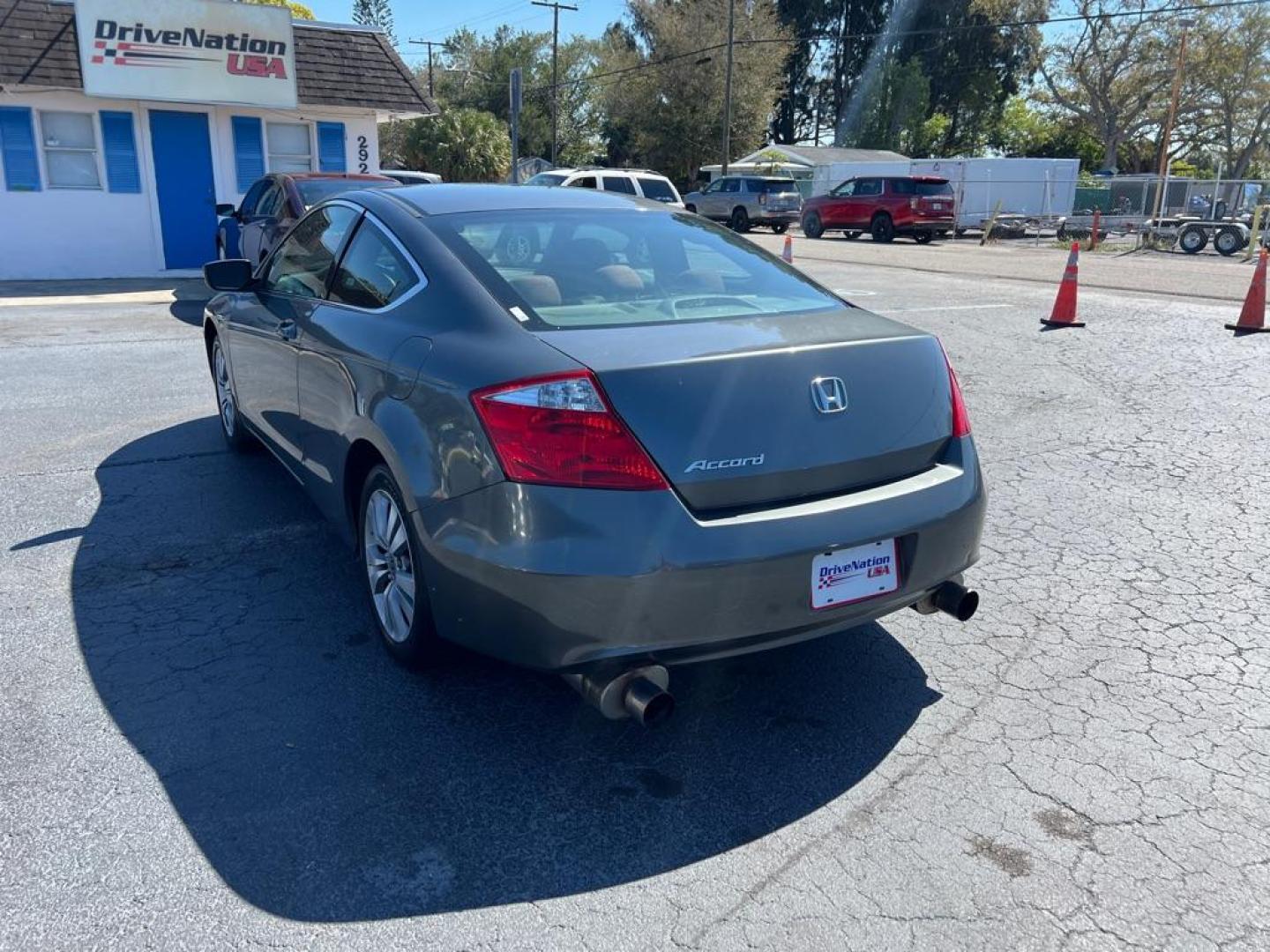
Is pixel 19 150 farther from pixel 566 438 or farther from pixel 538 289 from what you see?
pixel 566 438

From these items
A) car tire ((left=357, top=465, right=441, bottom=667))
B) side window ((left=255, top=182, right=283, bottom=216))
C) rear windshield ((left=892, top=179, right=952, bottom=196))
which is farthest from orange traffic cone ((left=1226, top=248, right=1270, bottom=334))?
rear windshield ((left=892, top=179, right=952, bottom=196))

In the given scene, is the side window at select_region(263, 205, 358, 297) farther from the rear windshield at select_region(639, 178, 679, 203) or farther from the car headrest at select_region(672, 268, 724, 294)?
the rear windshield at select_region(639, 178, 679, 203)

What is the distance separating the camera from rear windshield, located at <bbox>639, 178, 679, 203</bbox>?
1942 cm

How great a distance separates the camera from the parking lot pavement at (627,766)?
241 centimetres

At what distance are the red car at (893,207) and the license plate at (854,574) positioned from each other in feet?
88.3

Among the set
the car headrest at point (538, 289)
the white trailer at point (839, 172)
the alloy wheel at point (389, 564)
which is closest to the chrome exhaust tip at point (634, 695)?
the alloy wheel at point (389, 564)

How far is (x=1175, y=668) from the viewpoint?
11.8 ft

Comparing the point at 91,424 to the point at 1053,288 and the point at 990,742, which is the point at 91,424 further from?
the point at 1053,288

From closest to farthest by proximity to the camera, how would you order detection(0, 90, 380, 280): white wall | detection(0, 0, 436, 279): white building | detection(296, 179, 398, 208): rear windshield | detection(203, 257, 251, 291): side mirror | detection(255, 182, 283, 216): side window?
detection(203, 257, 251, 291): side mirror, detection(296, 179, 398, 208): rear windshield, detection(255, 182, 283, 216): side window, detection(0, 0, 436, 279): white building, detection(0, 90, 380, 280): white wall

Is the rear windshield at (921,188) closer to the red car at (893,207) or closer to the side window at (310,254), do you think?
the red car at (893,207)

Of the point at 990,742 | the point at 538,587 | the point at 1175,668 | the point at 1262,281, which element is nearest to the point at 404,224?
the point at 538,587

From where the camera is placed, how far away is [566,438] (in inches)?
107

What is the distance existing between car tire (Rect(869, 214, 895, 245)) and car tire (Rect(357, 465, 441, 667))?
27.0m

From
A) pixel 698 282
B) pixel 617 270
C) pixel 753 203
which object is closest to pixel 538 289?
pixel 617 270
